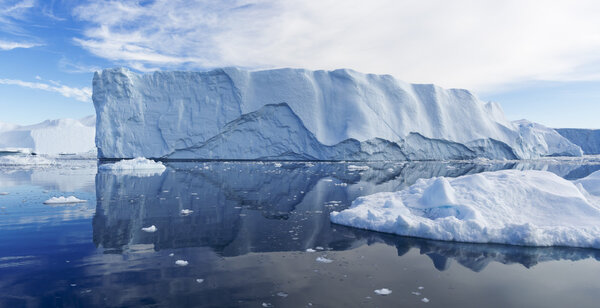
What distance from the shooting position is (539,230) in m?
4.64

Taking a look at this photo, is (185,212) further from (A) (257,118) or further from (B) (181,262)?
(A) (257,118)

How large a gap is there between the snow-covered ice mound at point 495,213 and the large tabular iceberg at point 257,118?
65.4ft

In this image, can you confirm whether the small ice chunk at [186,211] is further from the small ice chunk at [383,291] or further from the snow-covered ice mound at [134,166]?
the snow-covered ice mound at [134,166]

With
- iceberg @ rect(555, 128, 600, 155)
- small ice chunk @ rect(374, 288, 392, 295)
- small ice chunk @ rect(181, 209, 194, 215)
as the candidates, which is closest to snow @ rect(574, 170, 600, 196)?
small ice chunk @ rect(374, 288, 392, 295)

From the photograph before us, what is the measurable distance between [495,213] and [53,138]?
68213mm

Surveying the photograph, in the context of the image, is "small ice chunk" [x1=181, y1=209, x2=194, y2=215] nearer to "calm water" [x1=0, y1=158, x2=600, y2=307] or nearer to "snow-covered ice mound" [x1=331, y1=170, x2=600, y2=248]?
"calm water" [x1=0, y1=158, x2=600, y2=307]

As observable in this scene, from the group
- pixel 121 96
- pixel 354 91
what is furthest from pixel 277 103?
pixel 121 96

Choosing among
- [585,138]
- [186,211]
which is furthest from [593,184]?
[585,138]

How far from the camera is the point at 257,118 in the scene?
2703 cm

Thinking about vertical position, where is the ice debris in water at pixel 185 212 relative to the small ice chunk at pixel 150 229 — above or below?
above

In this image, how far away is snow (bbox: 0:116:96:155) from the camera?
57.8 m

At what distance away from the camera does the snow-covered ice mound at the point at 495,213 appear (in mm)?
4656

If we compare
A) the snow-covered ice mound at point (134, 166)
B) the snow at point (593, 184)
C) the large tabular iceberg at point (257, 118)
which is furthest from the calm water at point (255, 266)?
the large tabular iceberg at point (257, 118)

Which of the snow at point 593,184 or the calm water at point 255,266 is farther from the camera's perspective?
the snow at point 593,184
